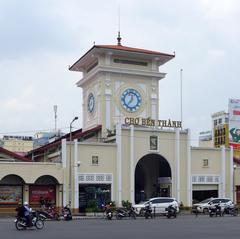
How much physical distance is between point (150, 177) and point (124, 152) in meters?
8.04

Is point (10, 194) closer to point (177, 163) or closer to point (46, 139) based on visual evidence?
point (177, 163)

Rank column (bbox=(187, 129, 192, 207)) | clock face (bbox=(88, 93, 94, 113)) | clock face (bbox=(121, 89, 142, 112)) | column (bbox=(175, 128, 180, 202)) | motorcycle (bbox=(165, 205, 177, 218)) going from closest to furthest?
motorcycle (bbox=(165, 205, 177, 218)), column (bbox=(175, 128, 180, 202)), column (bbox=(187, 129, 192, 207)), clock face (bbox=(121, 89, 142, 112)), clock face (bbox=(88, 93, 94, 113))

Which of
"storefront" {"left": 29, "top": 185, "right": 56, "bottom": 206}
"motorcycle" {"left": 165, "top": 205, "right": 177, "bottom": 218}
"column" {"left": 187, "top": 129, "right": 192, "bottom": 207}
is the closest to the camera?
"motorcycle" {"left": 165, "top": 205, "right": 177, "bottom": 218}

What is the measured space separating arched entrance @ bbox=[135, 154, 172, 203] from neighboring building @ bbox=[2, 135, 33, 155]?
70.2 metres

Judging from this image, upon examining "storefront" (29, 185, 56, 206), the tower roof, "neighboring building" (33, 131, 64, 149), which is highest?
the tower roof

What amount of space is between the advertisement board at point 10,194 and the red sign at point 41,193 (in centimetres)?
98

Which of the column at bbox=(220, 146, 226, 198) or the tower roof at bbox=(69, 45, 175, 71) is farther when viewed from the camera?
the column at bbox=(220, 146, 226, 198)

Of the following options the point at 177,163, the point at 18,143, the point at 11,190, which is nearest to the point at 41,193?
the point at 11,190

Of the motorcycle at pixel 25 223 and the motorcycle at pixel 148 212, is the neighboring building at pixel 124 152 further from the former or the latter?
the motorcycle at pixel 25 223

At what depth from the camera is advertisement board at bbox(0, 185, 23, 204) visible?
1884 inches

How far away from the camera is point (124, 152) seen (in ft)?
171

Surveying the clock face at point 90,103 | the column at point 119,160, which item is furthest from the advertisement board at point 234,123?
the column at point 119,160

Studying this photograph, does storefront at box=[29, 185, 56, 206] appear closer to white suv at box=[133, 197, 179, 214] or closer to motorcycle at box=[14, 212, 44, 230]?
white suv at box=[133, 197, 179, 214]

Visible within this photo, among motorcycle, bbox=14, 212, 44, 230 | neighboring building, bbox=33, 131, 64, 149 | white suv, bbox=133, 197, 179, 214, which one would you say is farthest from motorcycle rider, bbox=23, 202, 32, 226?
neighboring building, bbox=33, 131, 64, 149
